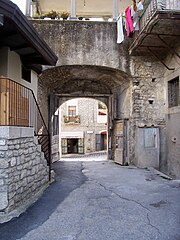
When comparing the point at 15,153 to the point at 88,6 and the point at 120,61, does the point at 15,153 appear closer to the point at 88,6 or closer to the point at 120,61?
the point at 120,61

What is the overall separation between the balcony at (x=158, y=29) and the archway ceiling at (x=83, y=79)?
1.42m

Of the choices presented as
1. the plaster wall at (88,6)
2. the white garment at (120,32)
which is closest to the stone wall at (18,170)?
the white garment at (120,32)

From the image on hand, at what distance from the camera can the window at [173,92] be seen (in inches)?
342

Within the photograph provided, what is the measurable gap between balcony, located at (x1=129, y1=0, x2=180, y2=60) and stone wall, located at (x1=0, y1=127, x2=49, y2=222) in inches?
183

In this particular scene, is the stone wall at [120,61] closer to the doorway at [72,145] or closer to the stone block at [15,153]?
the stone block at [15,153]

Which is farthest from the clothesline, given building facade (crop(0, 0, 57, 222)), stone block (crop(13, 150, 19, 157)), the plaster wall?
stone block (crop(13, 150, 19, 157))

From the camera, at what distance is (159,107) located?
956 centimetres

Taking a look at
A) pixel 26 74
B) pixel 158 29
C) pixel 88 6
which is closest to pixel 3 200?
pixel 26 74

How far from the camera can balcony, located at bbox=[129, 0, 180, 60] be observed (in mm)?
6406

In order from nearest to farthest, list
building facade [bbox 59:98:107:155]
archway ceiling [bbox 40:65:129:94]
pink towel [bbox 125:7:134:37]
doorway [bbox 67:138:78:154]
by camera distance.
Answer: pink towel [bbox 125:7:134:37]
archway ceiling [bbox 40:65:129:94]
building facade [bbox 59:98:107:155]
doorway [bbox 67:138:78:154]

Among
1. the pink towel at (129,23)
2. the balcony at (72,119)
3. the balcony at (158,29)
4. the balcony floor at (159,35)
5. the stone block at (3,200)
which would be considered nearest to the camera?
the stone block at (3,200)

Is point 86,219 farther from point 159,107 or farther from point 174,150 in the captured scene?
point 159,107

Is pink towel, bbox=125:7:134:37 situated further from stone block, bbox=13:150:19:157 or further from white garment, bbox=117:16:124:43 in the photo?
stone block, bbox=13:150:19:157

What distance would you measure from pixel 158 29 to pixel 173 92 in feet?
8.90
